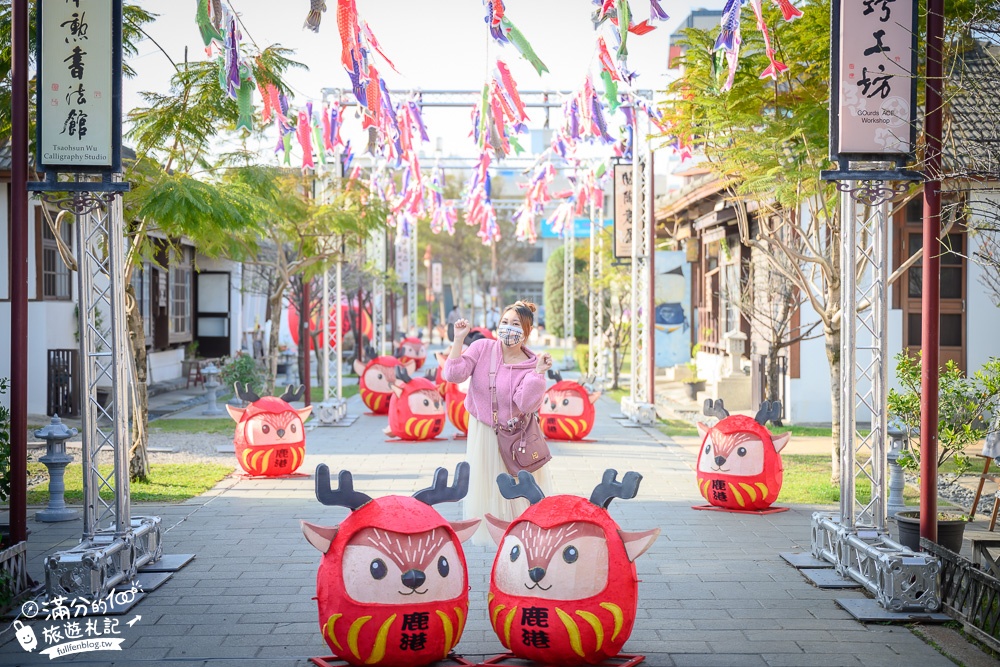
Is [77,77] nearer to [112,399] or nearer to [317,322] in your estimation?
[112,399]

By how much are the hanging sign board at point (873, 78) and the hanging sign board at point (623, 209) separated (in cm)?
1215

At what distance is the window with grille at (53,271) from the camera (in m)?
18.2

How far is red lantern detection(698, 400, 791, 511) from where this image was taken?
993 cm

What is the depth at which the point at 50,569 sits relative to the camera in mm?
6793

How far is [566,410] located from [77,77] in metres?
9.60

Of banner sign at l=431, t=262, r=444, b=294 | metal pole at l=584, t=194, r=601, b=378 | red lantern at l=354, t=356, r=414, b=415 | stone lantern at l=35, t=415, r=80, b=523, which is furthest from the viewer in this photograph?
banner sign at l=431, t=262, r=444, b=294

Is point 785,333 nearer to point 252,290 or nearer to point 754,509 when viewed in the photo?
point 754,509

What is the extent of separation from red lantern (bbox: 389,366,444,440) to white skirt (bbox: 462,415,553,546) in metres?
7.29

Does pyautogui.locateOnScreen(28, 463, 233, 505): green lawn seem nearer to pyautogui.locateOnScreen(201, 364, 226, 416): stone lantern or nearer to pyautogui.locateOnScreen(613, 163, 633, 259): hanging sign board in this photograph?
pyautogui.locateOnScreen(201, 364, 226, 416): stone lantern

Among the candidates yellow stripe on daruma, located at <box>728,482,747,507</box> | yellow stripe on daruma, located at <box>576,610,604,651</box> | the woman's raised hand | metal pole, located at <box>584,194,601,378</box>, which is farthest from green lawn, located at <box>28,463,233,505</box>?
metal pole, located at <box>584,194,601,378</box>

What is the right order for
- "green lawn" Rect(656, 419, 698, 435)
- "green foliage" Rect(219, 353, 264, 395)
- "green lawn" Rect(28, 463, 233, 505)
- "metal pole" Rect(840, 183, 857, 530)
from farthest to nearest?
"green foliage" Rect(219, 353, 264, 395) → "green lawn" Rect(656, 419, 698, 435) → "green lawn" Rect(28, 463, 233, 505) → "metal pole" Rect(840, 183, 857, 530)

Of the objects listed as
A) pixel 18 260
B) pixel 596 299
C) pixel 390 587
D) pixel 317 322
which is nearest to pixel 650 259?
pixel 596 299

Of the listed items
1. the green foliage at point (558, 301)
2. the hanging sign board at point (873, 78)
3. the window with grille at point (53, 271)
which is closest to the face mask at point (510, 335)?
the hanging sign board at point (873, 78)

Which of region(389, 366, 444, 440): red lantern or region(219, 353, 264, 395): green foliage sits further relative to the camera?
region(219, 353, 264, 395): green foliage
